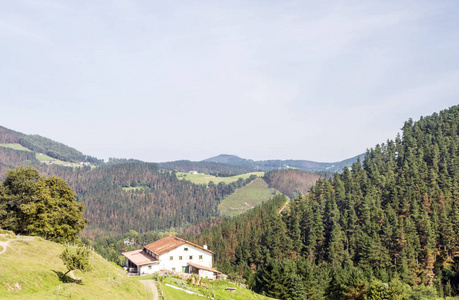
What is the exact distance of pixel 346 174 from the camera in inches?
6845

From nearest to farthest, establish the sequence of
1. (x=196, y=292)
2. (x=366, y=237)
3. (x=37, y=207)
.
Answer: (x=196, y=292), (x=37, y=207), (x=366, y=237)

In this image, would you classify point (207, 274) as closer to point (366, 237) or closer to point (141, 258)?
point (141, 258)

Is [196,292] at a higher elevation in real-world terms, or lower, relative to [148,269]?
higher

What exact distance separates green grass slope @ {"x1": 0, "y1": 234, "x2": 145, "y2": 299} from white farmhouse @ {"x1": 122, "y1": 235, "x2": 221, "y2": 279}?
108 ft

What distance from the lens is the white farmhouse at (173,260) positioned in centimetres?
8844

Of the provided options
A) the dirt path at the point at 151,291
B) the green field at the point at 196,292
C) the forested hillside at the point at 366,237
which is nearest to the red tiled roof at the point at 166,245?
the green field at the point at 196,292

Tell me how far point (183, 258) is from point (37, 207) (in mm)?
42074

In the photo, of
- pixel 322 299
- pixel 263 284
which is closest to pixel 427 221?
pixel 322 299

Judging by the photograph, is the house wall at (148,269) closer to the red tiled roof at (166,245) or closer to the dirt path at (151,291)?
the red tiled roof at (166,245)

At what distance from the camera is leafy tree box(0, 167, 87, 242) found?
6725cm


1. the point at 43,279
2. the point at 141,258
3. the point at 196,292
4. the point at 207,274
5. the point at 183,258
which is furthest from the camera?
the point at 183,258

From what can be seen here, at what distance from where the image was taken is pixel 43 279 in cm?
4012

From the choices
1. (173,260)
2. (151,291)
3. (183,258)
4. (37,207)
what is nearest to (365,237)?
(183,258)

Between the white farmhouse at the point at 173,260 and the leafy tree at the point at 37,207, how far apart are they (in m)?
22.5
